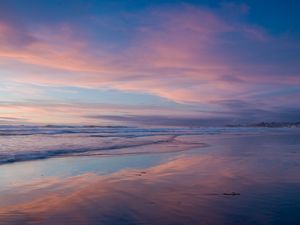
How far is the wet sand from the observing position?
5.12 metres

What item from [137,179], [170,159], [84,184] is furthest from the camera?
[170,159]

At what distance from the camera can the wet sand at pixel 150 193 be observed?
201 inches

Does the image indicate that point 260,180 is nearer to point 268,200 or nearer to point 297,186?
point 297,186

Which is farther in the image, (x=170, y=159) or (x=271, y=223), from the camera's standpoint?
(x=170, y=159)

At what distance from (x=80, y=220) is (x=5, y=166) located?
6266 mm

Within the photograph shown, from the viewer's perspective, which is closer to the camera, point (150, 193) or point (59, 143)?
point (150, 193)

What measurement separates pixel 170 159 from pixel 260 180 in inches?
196

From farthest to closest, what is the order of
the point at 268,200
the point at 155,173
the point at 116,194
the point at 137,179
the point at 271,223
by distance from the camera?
the point at 155,173 < the point at 137,179 < the point at 116,194 < the point at 268,200 < the point at 271,223

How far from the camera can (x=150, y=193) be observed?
682 cm

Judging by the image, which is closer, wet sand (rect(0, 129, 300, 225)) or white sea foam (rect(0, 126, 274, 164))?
wet sand (rect(0, 129, 300, 225))

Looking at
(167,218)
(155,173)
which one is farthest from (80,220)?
(155,173)

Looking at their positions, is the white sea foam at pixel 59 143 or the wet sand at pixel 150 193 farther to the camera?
the white sea foam at pixel 59 143

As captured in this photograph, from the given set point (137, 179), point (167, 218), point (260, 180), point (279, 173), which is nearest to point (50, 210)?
point (167, 218)

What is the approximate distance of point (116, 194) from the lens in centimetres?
675
